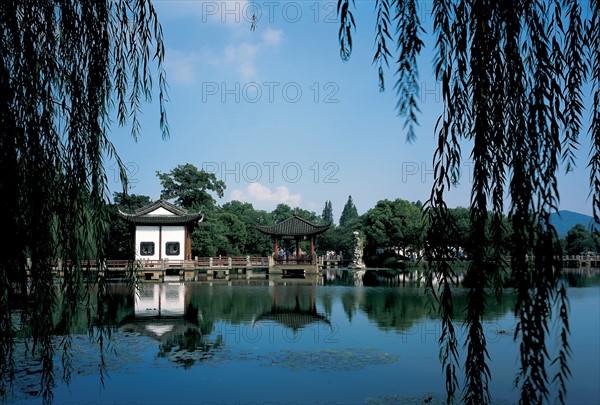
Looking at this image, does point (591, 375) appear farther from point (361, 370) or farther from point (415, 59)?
point (415, 59)

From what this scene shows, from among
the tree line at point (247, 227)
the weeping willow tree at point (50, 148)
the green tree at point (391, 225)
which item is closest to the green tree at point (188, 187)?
the tree line at point (247, 227)

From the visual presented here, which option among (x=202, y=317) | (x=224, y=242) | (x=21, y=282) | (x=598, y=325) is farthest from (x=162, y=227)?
(x=21, y=282)

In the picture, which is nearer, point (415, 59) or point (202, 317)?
point (415, 59)

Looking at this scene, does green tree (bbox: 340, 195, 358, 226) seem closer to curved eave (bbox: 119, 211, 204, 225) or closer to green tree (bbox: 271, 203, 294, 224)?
green tree (bbox: 271, 203, 294, 224)

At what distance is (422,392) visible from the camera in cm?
584

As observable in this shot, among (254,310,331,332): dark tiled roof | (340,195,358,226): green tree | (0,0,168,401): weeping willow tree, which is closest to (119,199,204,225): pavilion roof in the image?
(254,310,331,332): dark tiled roof

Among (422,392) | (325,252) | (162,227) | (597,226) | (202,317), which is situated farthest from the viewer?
(325,252)

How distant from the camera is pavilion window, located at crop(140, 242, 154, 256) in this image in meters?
26.0

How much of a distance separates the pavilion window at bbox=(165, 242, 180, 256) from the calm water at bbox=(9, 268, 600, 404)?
41.8 feet

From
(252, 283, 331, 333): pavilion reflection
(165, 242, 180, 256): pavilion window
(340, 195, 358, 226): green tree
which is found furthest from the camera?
(340, 195, 358, 226): green tree

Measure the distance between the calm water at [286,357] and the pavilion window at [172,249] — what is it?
1275cm

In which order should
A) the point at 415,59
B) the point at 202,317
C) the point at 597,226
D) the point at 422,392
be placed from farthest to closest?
the point at 202,317
the point at 422,392
the point at 597,226
the point at 415,59

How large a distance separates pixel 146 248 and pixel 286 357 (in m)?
20.1

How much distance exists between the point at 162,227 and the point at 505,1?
26.2 m
